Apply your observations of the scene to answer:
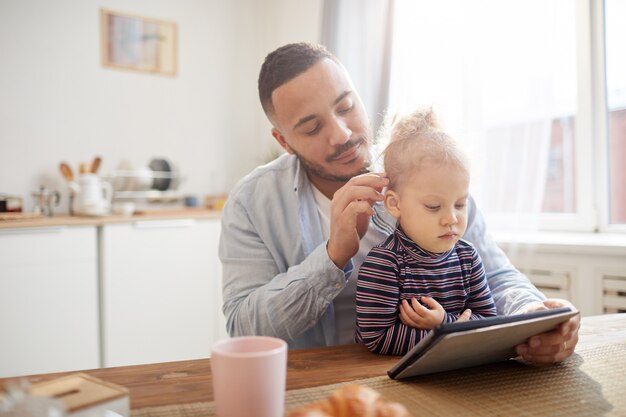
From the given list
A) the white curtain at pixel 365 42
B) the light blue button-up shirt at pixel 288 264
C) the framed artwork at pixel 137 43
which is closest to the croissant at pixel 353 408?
the light blue button-up shirt at pixel 288 264

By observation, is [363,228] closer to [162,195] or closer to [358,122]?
[358,122]

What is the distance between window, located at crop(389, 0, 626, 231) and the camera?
7.98 ft

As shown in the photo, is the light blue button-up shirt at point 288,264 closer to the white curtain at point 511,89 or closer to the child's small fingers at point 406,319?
the child's small fingers at point 406,319

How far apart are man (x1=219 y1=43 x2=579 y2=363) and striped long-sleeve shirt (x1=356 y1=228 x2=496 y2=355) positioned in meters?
0.09

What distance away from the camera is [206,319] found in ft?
10.00

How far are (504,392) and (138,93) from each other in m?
3.08

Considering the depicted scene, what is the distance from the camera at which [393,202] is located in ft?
3.34

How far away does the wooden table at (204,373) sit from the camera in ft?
2.43

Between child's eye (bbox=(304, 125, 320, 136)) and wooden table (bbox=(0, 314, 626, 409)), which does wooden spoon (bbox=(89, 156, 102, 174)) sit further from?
wooden table (bbox=(0, 314, 626, 409))

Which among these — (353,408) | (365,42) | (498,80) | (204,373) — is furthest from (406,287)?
(365,42)

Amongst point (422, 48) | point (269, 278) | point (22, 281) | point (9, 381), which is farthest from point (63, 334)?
point (422, 48)

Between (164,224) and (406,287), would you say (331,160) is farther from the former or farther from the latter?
(164,224)

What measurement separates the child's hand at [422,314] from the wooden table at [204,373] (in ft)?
0.23

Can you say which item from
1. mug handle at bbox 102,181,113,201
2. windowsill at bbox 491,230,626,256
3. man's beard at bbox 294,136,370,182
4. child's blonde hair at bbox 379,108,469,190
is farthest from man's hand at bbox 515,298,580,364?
mug handle at bbox 102,181,113,201
